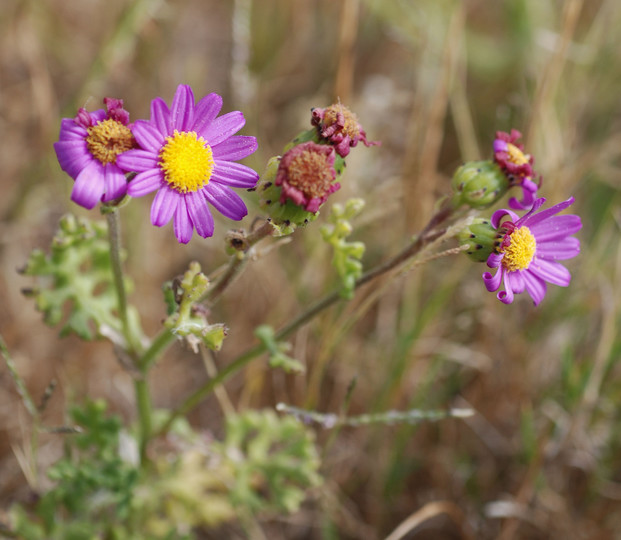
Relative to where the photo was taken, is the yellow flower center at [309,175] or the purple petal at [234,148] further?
the purple petal at [234,148]

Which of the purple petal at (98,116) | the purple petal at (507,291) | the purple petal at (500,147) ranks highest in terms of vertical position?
the purple petal at (500,147)

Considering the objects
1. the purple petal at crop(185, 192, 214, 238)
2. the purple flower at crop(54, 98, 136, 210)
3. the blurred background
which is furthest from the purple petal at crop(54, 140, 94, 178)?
the blurred background

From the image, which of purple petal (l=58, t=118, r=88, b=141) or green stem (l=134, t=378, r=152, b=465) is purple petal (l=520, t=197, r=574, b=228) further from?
green stem (l=134, t=378, r=152, b=465)

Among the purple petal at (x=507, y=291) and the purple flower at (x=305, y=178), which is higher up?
the purple flower at (x=305, y=178)

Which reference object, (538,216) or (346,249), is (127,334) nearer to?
(346,249)

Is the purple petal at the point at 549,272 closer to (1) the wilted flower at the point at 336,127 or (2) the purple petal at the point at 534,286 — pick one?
(2) the purple petal at the point at 534,286

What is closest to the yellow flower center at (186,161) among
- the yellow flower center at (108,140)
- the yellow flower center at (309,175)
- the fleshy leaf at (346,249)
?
the yellow flower center at (108,140)

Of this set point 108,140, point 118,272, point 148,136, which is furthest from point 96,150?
point 118,272
